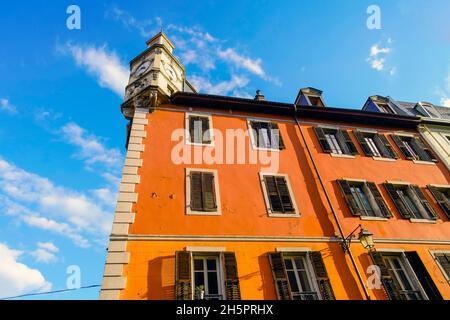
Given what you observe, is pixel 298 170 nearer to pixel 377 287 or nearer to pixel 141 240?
pixel 377 287

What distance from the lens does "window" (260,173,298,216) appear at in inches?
369

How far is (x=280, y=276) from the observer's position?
25.1ft

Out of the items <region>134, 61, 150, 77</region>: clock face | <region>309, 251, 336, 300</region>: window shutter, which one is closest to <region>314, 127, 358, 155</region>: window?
<region>309, 251, 336, 300</region>: window shutter

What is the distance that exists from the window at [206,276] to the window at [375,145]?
858 cm

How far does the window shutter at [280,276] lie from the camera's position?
7.30 meters

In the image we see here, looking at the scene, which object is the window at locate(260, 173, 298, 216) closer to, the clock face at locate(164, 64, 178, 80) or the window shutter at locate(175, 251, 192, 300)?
the window shutter at locate(175, 251, 192, 300)

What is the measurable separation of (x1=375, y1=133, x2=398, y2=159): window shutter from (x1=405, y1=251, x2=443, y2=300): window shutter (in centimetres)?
504

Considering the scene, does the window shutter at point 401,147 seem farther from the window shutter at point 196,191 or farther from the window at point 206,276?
the window at point 206,276

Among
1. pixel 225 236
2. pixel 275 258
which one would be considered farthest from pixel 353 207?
pixel 225 236

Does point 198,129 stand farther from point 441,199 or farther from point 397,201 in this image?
point 441,199

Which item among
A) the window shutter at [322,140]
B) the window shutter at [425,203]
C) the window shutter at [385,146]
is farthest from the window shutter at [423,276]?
the window shutter at [385,146]
